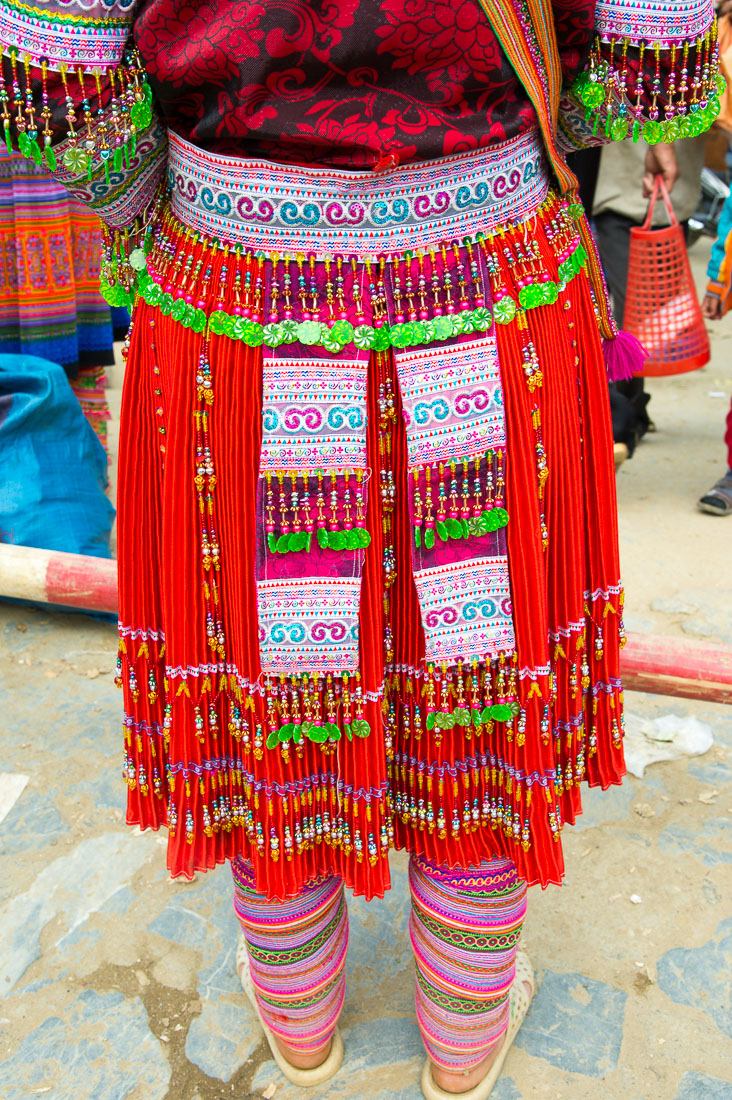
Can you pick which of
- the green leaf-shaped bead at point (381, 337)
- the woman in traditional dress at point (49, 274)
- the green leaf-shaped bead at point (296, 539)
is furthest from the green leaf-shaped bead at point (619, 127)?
the woman in traditional dress at point (49, 274)

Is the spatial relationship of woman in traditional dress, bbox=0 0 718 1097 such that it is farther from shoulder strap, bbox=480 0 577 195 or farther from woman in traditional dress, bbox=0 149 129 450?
woman in traditional dress, bbox=0 149 129 450

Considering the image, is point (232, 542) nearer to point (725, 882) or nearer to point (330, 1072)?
point (330, 1072)

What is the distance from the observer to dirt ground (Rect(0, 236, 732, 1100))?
5.24 ft

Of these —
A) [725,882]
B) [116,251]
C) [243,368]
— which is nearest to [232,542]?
[243,368]

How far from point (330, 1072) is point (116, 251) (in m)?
1.32

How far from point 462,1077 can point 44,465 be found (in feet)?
6.93

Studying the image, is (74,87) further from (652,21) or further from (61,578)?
(61,578)

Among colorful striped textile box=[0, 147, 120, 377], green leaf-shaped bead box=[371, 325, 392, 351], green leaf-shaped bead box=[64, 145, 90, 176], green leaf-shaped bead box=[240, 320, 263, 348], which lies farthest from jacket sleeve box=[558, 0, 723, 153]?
colorful striped textile box=[0, 147, 120, 377]

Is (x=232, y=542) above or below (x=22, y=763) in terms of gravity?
above

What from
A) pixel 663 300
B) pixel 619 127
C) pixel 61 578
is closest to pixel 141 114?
pixel 619 127

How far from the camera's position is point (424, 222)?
3.58ft

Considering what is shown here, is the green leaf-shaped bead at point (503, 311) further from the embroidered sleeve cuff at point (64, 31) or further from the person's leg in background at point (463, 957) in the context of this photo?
the person's leg in background at point (463, 957)

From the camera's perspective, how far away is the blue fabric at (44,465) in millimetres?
2867

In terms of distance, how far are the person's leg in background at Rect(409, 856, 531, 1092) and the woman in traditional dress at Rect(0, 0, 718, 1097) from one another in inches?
0.6
